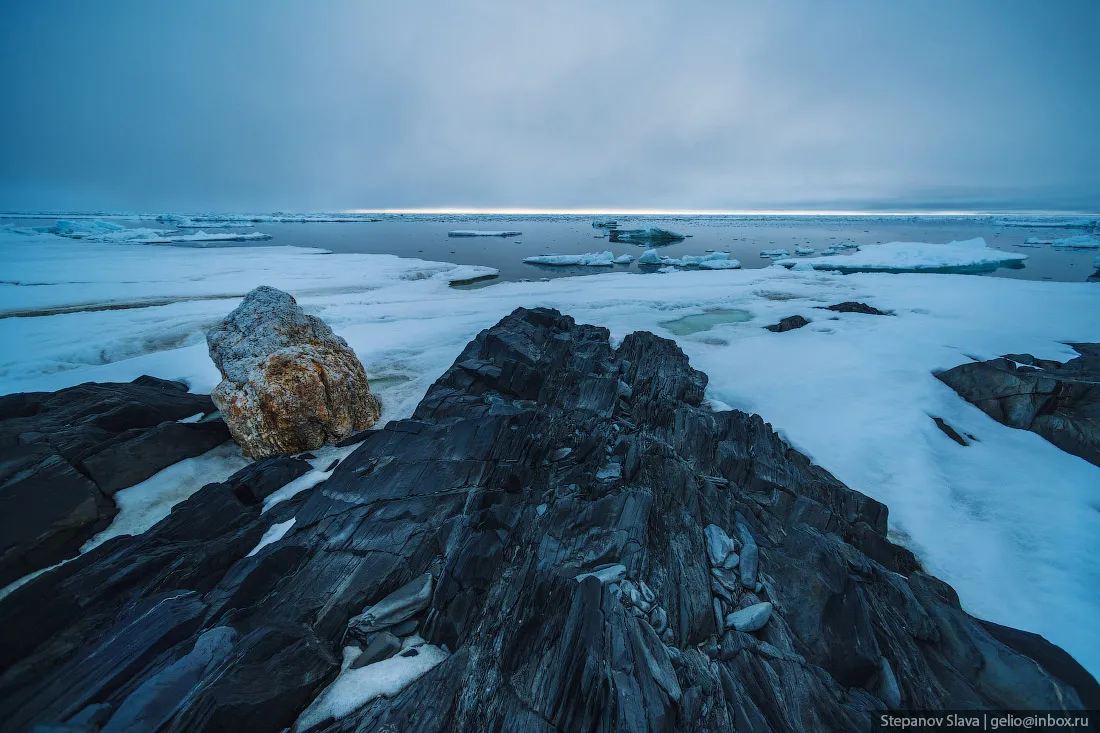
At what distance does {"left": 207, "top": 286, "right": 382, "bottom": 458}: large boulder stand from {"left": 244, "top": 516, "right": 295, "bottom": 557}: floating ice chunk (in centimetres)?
251

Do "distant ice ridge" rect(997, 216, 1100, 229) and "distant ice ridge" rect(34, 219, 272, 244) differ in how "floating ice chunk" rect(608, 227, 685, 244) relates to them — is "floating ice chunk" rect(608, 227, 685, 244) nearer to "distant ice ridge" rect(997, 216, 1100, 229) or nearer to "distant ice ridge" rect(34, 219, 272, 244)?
"distant ice ridge" rect(34, 219, 272, 244)

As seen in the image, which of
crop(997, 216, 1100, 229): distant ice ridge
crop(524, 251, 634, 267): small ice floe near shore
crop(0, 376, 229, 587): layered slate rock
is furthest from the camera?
crop(997, 216, 1100, 229): distant ice ridge

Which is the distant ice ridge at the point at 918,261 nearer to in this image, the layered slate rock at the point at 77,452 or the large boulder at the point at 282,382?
the large boulder at the point at 282,382

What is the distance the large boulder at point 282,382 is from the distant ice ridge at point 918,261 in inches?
1464

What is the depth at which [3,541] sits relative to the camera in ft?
15.2

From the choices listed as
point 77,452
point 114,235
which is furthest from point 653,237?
point 114,235

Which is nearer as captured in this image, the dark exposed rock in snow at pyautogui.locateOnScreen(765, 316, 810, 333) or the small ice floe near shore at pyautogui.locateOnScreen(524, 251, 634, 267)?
the dark exposed rock in snow at pyautogui.locateOnScreen(765, 316, 810, 333)

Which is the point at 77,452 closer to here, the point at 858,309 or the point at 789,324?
the point at 789,324

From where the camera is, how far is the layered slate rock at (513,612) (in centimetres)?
317

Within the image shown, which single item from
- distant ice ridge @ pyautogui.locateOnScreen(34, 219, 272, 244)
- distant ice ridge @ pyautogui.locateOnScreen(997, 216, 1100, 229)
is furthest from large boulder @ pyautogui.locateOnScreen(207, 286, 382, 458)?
distant ice ridge @ pyautogui.locateOnScreen(997, 216, 1100, 229)

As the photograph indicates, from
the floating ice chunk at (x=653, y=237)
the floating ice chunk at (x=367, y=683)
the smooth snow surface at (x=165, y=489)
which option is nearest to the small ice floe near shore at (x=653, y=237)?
the floating ice chunk at (x=653, y=237)

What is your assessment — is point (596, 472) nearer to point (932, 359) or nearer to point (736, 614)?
point (736, 614)

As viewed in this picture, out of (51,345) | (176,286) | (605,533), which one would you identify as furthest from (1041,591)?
(176,286)

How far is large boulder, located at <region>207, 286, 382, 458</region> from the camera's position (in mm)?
7410
